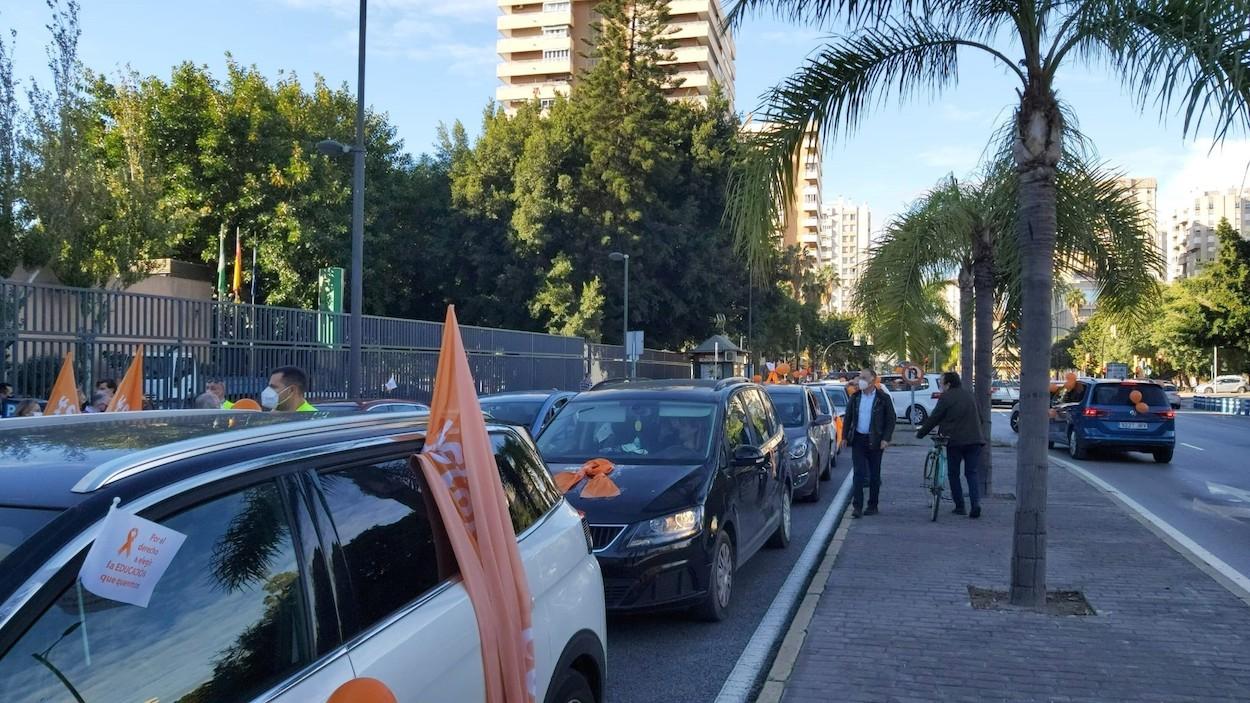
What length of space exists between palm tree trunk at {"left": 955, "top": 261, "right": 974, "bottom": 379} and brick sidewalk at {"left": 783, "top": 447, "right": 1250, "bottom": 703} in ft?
21.4

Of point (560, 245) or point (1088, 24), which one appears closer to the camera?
point (1088, 24)

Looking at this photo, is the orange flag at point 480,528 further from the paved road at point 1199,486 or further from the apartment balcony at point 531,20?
the apartment balcony at point 531,20

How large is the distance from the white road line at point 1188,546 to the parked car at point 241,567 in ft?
22.0

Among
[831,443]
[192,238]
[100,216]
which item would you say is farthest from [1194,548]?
[192,238]

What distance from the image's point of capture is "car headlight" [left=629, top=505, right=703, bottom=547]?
6.74 m

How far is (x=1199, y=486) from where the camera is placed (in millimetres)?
16547

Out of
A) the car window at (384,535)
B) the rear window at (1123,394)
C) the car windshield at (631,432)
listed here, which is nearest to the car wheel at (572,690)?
the car window at (384,535)

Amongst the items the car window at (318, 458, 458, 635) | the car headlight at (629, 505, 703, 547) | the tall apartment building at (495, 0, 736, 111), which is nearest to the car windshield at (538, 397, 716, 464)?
the car headlight at (629, 505, 703, 547)

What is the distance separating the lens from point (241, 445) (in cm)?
261

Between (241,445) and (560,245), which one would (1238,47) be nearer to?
(241,445)

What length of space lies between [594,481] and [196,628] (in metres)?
4.75

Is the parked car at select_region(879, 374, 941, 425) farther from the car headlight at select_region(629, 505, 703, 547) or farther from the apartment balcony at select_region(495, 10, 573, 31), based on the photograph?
the apartment balcony at select_region(495, 10, 573, 31)

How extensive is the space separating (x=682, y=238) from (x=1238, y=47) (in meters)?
36.1

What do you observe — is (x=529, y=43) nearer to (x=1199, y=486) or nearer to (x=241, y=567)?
(x=1199, y=486)
